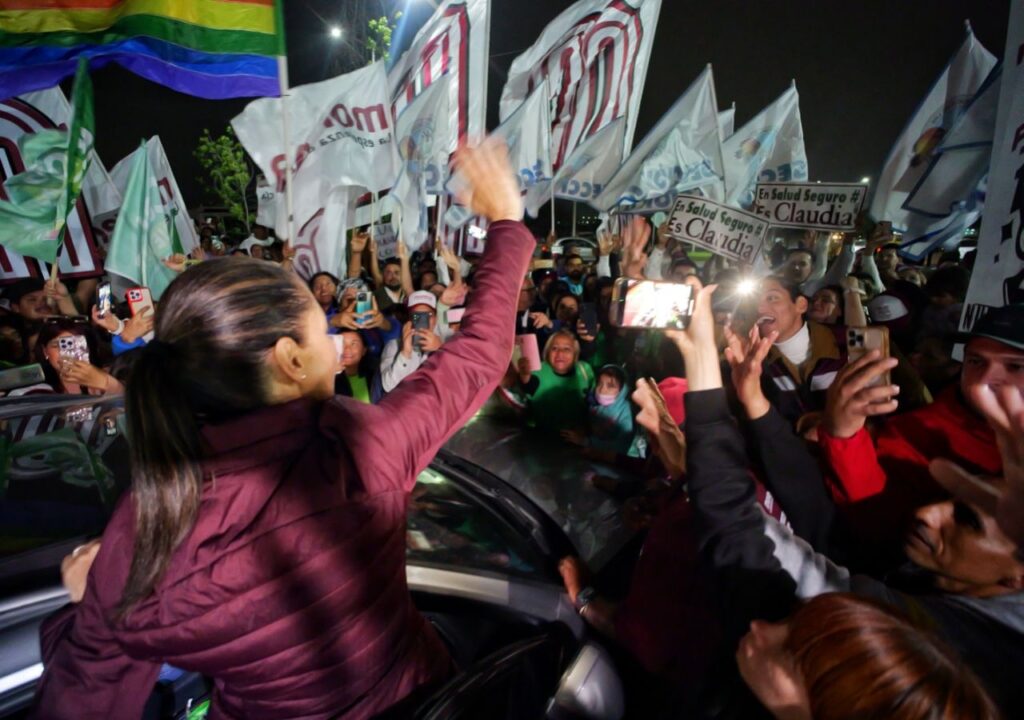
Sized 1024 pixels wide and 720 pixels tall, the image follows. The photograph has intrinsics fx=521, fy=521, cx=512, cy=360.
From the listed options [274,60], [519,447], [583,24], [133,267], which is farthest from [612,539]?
[583,24]

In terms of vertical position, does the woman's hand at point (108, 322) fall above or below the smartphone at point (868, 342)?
below

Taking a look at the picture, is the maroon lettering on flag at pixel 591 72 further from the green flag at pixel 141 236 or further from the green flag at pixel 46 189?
the green flag at pixel 46 189

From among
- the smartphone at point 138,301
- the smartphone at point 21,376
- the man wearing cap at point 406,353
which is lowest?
the man wearing cap at point 406,353

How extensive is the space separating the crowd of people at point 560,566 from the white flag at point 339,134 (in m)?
4.65

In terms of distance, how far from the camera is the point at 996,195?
2.43m

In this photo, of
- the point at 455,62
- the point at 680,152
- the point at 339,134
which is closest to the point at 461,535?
the point at 339,134

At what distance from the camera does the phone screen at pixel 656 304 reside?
65.4 inches

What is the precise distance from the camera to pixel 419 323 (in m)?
4.49

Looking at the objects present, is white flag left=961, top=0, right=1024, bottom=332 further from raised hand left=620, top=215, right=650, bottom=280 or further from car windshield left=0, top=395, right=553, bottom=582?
car windshield left=0, top=395, right=553, bottom=582

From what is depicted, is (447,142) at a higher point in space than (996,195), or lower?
higher

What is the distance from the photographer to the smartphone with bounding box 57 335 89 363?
125 inches

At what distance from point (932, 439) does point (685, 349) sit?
49.4 inches

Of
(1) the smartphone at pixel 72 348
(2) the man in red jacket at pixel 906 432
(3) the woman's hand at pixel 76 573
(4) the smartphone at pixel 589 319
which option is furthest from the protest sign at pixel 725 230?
(3) the woman's hand at pixel 76 573

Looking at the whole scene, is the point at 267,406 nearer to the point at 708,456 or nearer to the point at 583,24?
the point at 708,456
